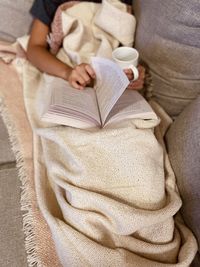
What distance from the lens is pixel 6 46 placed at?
115 cm

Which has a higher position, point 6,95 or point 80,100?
point 80,100

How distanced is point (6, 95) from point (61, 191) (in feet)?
1.34

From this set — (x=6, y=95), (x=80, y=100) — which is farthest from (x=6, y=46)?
(x=80, y=100)

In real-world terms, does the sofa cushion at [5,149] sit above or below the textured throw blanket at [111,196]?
below

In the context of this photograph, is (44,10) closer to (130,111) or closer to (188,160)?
(130,111)

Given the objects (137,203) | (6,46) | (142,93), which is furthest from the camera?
(6,46)

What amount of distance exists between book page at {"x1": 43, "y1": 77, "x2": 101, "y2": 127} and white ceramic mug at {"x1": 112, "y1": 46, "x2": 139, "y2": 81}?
0.11 m

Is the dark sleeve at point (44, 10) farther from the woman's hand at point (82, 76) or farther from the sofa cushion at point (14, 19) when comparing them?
the woman's hand at point (82, 76)

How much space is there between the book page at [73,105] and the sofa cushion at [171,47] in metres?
0.21

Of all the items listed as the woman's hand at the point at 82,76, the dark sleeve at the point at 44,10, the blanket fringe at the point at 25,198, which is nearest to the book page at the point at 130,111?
the woman's hand at the point at 82,76

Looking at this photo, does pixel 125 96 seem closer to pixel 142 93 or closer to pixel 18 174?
pixel 142 93

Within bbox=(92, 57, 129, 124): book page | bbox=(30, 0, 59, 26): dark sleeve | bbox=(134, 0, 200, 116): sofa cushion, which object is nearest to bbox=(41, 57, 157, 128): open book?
bbox=(92, 57, 129, 124): book page

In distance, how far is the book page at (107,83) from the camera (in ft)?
2.60

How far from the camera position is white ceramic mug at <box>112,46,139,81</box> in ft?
2.98
